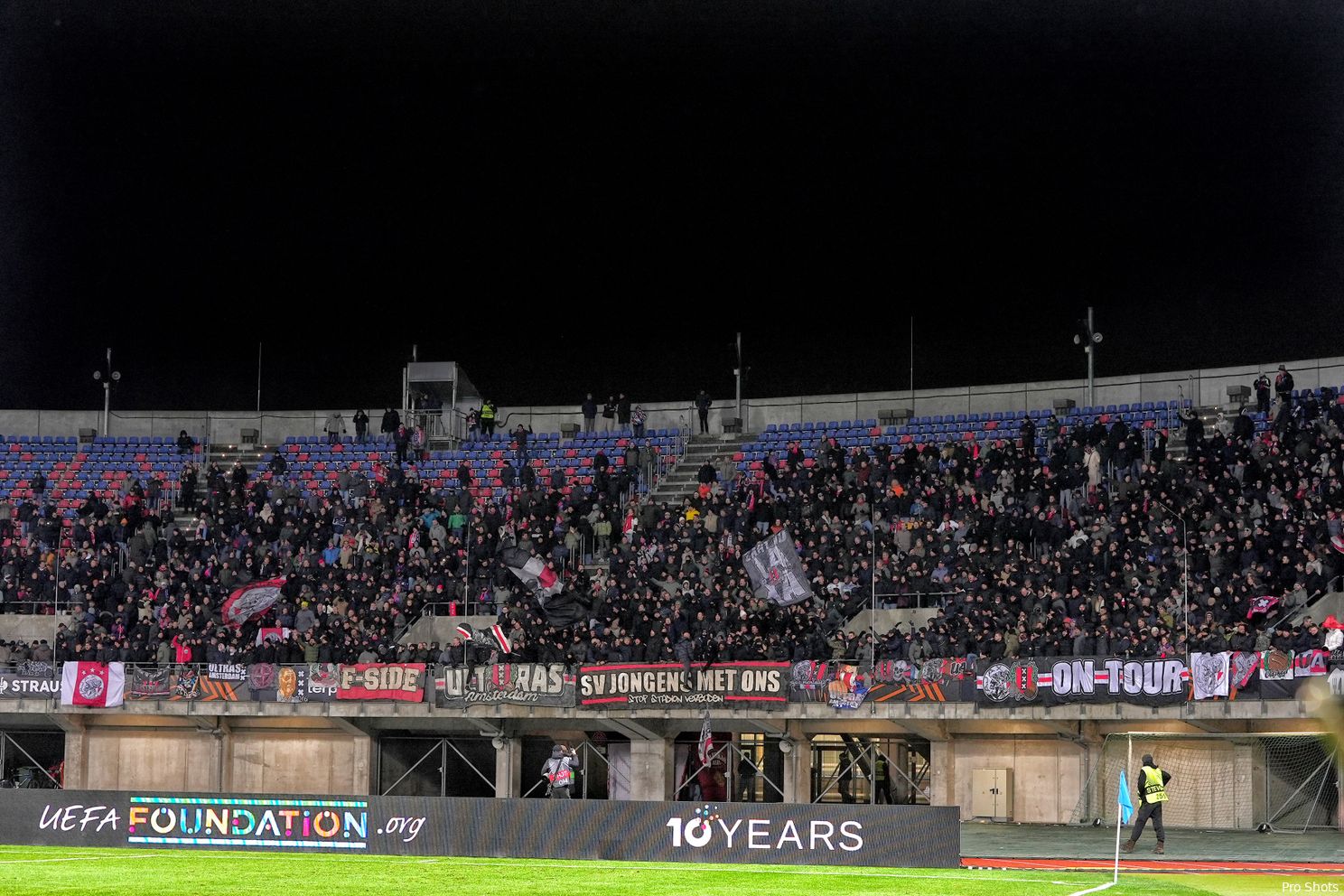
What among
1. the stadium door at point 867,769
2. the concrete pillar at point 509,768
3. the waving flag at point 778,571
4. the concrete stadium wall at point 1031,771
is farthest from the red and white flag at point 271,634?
the concrete stadium wall at point 1031,771

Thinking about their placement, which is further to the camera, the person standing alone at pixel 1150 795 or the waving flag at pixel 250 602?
the waving flag at pixel 250 602

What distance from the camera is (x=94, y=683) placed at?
3831 centimetres

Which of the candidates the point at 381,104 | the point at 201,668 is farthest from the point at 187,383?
the point at 201,668

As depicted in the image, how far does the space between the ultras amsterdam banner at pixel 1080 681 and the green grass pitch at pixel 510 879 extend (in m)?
8.19

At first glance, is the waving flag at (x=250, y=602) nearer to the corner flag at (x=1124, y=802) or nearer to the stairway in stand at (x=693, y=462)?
the stairway in stand at (x=693, y=462)

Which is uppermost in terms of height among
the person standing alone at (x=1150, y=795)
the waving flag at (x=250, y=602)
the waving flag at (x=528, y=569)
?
the waving flag at (x=528, y=569)

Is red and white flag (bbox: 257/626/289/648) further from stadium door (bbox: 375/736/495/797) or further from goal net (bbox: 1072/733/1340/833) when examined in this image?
goal net (bbox: 1072/733/1340/833)

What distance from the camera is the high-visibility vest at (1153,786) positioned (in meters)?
25.4

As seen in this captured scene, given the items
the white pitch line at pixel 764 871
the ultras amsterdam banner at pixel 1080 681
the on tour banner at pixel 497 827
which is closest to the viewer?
the white pitch line at pixel 764 871

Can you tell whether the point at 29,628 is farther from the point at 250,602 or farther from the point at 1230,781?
the point at 1230,781

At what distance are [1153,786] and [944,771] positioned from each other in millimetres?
10729

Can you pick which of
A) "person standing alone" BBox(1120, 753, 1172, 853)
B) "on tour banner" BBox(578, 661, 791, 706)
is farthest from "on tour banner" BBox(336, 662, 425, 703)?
"person standing alone" BBox(1120, 753, 1172, 853)

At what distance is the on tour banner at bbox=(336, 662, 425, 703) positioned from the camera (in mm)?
37062

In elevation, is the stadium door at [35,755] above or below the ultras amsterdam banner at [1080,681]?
below
